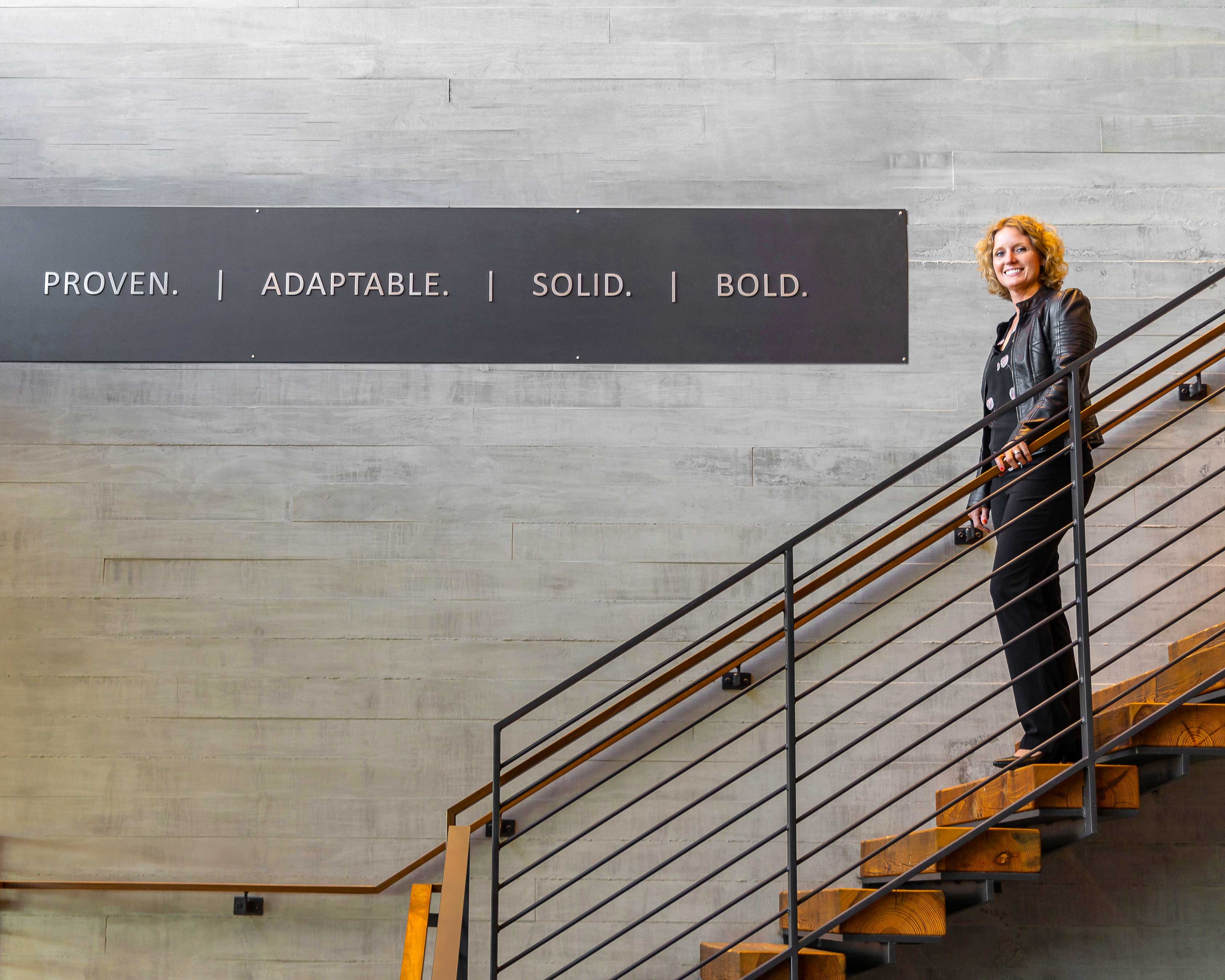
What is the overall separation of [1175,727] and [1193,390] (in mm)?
1675

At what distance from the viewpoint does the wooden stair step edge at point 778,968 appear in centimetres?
290

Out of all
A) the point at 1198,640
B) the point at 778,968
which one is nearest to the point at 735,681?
the point at 778,968

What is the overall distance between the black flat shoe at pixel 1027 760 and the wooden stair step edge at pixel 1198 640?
49 centimetres

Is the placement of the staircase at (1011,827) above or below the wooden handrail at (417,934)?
above

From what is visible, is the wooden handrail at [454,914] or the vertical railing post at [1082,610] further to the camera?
the vertical railing post at [1082,610]

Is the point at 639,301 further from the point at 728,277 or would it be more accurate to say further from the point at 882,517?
the point at 882,517

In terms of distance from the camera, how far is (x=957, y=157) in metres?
4.07

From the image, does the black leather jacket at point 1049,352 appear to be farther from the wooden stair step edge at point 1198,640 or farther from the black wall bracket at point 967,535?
the black wall bracket at point 967,535

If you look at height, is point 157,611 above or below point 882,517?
below

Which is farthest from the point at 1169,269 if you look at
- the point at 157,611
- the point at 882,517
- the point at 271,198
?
the point at 157,611

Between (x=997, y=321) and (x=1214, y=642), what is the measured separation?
4.63 ft

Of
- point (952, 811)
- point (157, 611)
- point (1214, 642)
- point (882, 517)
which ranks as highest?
point (882, 517)

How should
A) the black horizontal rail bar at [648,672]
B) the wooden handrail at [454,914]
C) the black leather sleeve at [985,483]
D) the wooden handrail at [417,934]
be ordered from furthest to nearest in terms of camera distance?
the black leather sleeve at [985,483] → the black horizontal rail bar at [648,672] → the wooden handrail at [417,934] → the wooden handrail at [454,914]

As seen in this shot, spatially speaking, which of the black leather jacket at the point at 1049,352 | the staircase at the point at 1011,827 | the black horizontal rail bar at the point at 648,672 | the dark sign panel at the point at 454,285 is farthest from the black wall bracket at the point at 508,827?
the black leather jacket at the point at 1049,352
